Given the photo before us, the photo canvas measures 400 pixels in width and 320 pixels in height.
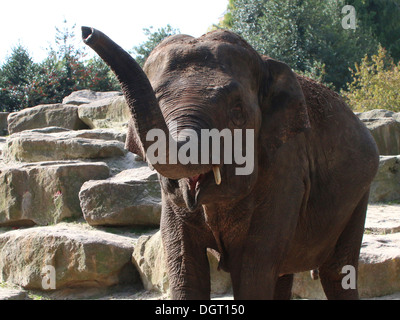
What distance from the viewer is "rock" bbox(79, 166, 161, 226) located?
8.50 metres

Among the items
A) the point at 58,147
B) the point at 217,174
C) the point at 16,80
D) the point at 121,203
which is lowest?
the point at 121,203

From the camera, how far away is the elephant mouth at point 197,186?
129 inches

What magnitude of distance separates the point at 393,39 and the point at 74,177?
939 inches

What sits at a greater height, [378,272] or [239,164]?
[239,164]

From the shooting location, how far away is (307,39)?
945 inches

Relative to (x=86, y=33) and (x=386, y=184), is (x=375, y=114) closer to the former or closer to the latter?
(x=386, y=184)

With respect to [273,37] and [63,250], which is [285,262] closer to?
[63,250]

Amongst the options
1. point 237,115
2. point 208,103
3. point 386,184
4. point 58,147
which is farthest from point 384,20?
point 208,103

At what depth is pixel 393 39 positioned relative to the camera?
97.1 ft

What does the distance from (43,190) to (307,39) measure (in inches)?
660

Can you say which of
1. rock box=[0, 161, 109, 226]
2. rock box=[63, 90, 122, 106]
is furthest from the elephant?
rock box=[63, 90, 122, 106]

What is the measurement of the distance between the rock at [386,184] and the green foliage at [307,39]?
12.1m

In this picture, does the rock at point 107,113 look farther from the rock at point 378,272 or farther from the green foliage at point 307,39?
the green foliage at point 307,39
